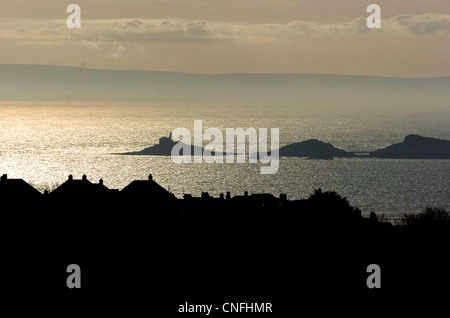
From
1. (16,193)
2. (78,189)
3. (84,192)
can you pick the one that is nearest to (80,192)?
(84,192)

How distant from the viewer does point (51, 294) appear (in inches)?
1859

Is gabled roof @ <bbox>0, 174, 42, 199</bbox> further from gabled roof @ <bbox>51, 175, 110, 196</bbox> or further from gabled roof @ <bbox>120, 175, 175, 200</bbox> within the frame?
gabled roof @ <bbox>120, 175, 175, 200</bbox>

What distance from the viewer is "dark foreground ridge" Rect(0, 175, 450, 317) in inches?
1892

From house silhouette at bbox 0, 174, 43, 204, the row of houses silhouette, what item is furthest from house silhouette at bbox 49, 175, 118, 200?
house silhouette at bbox 0, 174, 43, 204

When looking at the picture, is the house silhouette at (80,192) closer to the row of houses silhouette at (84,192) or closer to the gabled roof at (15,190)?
the row of houses silhouette at (84,192)

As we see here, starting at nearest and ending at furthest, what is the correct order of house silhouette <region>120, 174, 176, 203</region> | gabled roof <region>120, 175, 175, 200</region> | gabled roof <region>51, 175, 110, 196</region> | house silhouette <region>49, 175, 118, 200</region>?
house silhouette <region>120, 174, 176, 203</region>, gabled roof <region>120, 175, 175, 200</region>, house silhouette <region>49, 175, 118, 200</region>, gabled roof <region>51, 175, 110, 196</region>

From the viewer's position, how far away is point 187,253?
53.5 metres

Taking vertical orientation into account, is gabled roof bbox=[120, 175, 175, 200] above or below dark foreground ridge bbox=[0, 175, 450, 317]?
above

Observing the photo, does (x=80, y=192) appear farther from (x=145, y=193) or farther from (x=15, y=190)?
(x=145, y=193)

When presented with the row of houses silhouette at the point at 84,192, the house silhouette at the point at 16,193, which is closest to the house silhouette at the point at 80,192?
the row of houses silhouette at the point at 84,192

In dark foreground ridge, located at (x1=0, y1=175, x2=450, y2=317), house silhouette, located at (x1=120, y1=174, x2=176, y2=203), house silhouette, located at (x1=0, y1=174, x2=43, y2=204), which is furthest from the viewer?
house silhouette, located at (x1=120, y1=174, x2=176, y2=203)

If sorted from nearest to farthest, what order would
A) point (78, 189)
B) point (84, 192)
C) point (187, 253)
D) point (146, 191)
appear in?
1. point (187, 253)
2. point (146, 191)
3. point (84, 192)
4. point (78, 189)
